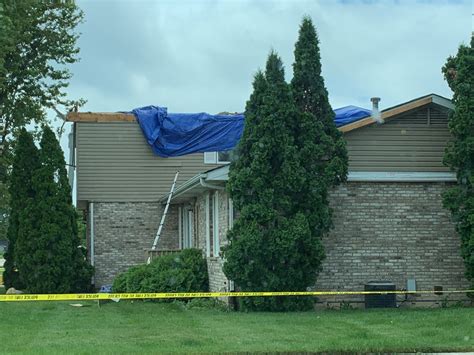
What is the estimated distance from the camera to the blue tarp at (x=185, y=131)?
29109 millimetres

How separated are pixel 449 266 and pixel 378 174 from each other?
270 centimetres

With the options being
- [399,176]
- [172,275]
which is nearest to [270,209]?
[399,176]

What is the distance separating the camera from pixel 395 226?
18641mm

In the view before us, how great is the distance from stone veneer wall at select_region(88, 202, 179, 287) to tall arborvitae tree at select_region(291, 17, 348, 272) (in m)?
12.4

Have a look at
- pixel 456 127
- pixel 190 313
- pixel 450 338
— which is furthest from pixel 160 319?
pixel 456 127

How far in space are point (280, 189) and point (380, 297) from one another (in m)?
3.40

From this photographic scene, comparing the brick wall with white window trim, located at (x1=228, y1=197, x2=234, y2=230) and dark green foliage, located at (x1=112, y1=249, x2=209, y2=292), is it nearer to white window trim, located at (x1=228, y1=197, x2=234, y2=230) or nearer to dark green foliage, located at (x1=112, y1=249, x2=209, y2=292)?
white window trim, located at (x1=228, y1=197, x2=234, y2=230)

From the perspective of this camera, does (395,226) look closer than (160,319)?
No

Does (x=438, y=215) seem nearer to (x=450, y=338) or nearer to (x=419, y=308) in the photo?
(x=419, y=308)

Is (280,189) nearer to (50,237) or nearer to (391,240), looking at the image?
(391,240)

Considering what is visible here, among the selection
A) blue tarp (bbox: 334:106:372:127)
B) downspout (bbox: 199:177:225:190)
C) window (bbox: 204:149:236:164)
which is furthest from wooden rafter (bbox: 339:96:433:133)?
window (bbox: 204:149:236:164)

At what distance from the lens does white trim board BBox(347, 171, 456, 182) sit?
18422 millimetres

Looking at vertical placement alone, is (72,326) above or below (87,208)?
below

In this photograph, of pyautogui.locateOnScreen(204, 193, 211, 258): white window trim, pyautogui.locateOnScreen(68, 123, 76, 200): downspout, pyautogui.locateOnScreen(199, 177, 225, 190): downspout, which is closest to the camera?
pyautogui.locateOnScreen(199, 177, 225, 190): downspout
